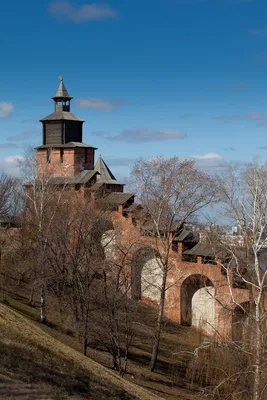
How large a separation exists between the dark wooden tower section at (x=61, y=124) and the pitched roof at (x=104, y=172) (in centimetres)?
263

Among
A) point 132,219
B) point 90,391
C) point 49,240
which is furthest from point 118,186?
point 90,391

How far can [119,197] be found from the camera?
37.2 m

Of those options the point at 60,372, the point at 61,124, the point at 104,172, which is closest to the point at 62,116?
the point at 61,124

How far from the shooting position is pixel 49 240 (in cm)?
2728

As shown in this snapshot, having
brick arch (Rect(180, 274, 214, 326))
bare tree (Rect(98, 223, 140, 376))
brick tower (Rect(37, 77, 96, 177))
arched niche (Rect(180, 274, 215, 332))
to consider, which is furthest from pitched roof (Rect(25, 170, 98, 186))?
arched niche (Rect(180, 274, 215, 332))

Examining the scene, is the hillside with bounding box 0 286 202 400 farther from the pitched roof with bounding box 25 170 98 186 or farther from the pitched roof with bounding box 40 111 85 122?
the pitched roof with bounding box 40 111 85 122

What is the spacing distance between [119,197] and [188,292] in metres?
8.20

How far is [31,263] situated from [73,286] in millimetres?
7888

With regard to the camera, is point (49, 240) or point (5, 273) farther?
point (5, 273)

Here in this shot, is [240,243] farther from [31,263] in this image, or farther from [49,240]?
[31,263]

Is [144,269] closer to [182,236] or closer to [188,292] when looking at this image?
[182,236]

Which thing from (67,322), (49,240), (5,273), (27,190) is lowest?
(67,322)

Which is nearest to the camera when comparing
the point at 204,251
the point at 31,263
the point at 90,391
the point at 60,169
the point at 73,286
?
the point at 90,391

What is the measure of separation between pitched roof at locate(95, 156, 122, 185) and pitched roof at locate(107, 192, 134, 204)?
5.66 metres
